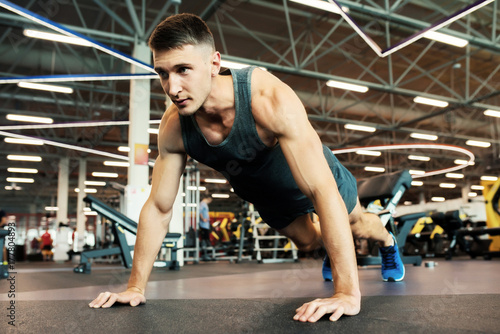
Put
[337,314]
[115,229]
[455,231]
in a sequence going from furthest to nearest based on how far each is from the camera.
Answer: [455,231], [115,229], [337,314]

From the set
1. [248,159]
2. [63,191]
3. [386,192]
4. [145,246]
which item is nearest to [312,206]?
[248,159]

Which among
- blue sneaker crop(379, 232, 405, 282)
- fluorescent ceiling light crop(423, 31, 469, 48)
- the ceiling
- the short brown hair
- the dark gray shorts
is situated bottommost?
blue sneaker crop(379, 232, 405, 282)

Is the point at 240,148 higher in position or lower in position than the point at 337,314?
higher

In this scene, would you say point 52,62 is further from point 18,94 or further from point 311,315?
point 311,315

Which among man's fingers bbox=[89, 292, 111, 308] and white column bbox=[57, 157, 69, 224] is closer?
man's fingers bbox=[89, 292, 111, 308]

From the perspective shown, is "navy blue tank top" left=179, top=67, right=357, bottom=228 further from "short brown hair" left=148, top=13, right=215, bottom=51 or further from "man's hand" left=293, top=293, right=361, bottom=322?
"man's hand" left=293, top=293, right=361, bottom=322

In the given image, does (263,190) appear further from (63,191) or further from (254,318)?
(63,191)

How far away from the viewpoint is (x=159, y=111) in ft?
35.8

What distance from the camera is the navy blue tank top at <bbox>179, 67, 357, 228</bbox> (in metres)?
1.45

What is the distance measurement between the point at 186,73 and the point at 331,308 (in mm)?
814

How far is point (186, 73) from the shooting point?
1348mm

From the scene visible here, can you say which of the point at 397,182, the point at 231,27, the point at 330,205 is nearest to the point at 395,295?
the point at 330,205

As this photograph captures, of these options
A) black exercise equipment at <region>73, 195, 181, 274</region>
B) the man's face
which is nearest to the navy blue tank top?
the man's face

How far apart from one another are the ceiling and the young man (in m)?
4.53
